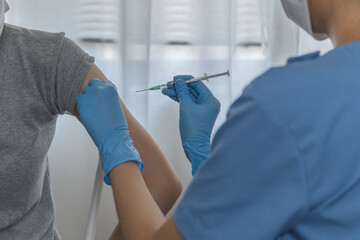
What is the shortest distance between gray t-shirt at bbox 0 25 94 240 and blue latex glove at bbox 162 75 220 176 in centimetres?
26

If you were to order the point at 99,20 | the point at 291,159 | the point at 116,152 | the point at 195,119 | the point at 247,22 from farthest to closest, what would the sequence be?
the point at 247,22 → the point at 99,20 → the point at 195,119 → the point at 116,152 → the point at 291,159

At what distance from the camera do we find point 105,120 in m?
1.11

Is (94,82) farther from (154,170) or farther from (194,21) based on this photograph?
(194,21)

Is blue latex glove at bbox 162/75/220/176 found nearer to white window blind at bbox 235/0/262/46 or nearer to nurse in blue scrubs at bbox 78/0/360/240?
nurse in blue scrubs at bbox 78/0/360/240

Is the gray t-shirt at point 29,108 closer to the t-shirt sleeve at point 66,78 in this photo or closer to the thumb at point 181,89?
the t-shirt sleeve at point 66,78

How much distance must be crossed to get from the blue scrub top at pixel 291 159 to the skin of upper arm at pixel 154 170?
571 mm

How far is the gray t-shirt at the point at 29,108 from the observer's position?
1.16m

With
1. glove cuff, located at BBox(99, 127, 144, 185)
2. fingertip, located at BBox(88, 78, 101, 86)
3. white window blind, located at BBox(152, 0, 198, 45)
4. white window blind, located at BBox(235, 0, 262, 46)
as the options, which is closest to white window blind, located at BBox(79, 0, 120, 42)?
white window blind, located at BBox(152, 0, 198, 45)

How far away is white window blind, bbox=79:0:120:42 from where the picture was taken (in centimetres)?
187

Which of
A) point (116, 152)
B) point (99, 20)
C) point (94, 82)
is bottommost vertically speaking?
point (116, 152)

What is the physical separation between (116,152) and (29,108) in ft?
0.93

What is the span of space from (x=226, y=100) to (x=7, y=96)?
40.6 inches

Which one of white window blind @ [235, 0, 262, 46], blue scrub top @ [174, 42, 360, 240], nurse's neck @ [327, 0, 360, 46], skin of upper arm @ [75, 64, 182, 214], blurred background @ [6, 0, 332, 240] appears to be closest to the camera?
blue scrub top @ [174, 42, 360, 240]

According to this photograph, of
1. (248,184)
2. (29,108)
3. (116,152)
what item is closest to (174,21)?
(29,108)
